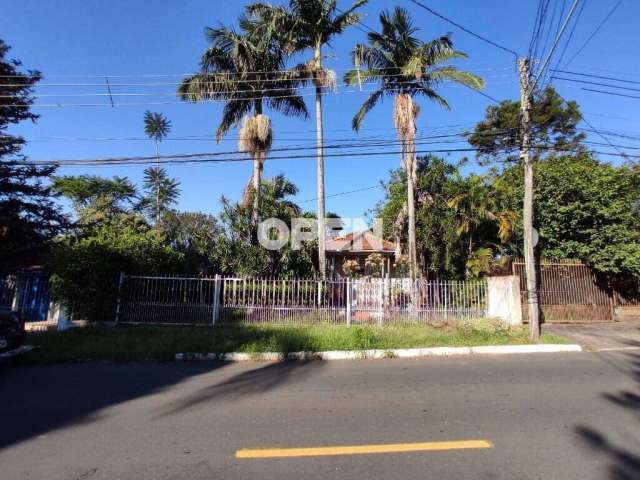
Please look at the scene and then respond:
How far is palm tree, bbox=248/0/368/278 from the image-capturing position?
1545cm

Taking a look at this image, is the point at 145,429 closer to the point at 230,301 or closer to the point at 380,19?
the point at 230,301

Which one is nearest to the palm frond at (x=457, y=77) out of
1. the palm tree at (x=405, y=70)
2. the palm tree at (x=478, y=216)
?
the palm tree at (x=405, y=70)

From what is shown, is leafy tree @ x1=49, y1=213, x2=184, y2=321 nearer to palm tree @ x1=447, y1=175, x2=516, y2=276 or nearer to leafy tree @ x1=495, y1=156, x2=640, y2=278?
palm tree @ x1=447, y1=175, x2=516, y2=276

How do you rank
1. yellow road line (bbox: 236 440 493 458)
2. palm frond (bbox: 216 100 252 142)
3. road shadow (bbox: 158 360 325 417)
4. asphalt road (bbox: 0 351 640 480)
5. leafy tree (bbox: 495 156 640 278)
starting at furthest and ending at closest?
palm frond (bbox: 216 100 252 142), leafy tree (bbox: 495 156 640 278), road shadow (bbox: 158 360 325 417), yellow road line (bbox: 236 440 493 458), asphalt road (bbox: 0 351 640 480)

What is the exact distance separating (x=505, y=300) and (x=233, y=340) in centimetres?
838

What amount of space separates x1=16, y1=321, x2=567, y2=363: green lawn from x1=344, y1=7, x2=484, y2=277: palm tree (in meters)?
4.88

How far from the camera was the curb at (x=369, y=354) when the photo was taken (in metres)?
8.42

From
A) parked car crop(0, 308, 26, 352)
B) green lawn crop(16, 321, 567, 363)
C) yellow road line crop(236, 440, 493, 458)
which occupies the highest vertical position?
parked car crop(0, 308, 26, 352)

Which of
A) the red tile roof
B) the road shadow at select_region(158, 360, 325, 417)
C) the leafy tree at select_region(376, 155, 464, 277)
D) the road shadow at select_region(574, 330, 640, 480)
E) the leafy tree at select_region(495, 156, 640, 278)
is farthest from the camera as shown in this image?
the red tile roof

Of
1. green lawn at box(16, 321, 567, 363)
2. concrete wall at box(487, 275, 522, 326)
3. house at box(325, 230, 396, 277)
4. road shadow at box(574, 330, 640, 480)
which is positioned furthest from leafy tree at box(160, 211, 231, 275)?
road shadow at box(574, 330, 640, 480)

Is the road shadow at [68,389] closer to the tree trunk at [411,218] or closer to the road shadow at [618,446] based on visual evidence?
the road shadow at [618,446]

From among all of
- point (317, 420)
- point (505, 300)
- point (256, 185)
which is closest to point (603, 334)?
point (505, 300)

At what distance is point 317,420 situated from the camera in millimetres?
4648

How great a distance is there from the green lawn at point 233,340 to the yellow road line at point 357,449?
481 cm
